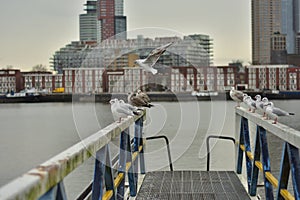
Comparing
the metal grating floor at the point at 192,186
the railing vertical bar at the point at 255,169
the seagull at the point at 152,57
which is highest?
the seagull at the point at 152,57

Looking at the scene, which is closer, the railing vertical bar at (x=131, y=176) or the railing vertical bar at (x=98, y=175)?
the railing vertical bar at (x=98, y=175)

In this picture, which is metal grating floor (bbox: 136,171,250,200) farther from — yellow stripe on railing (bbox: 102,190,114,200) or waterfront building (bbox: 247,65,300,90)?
waterfront building (bbox: 247,65,300,90)

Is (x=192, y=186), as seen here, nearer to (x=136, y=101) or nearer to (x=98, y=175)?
(x=136, y=101)

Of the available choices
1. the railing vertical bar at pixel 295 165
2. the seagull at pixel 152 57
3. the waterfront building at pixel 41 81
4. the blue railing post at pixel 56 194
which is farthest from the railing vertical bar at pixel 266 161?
the waterfront building at pixel 41 81

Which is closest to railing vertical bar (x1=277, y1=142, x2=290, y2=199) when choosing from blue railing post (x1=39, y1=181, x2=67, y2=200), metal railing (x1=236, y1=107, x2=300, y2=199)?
metal railing (x1=236, y1=107, x2=300, y2=199)

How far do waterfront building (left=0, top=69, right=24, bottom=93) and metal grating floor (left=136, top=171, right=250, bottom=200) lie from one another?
94.3m

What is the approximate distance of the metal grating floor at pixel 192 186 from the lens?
3.92 meters

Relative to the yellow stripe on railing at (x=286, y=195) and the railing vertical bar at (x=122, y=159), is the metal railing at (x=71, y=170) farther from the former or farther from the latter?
the yellow stripe on railing at (x=286, y=195)

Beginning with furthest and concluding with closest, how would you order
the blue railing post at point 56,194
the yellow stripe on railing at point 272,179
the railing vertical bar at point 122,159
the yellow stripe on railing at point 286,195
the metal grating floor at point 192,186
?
the metal grating floor at point 192,186 < the railing vertical bar at point 122,159 < the yellow stripe on railing at point 272,179 < the yellow stripe on railing at point 286,195 < the blue railing post at point 56,194

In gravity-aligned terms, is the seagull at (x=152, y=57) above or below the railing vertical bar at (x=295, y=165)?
above

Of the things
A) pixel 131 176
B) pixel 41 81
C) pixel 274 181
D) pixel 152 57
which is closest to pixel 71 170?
pixel 274 181

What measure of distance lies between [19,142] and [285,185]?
27.0 metres

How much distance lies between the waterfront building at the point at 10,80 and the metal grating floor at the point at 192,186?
94297 millimetres

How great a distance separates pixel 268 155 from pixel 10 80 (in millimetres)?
97627
